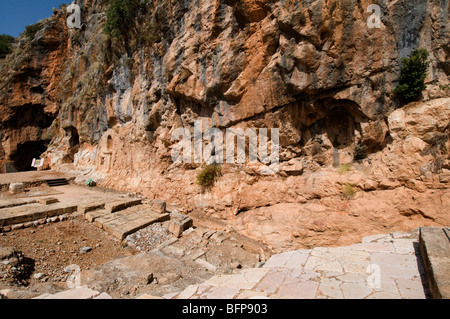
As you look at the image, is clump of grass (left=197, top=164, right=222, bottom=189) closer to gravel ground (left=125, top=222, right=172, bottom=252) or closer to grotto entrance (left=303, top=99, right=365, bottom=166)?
gravel ground (left=125, top=222, right=172, bottom=252)

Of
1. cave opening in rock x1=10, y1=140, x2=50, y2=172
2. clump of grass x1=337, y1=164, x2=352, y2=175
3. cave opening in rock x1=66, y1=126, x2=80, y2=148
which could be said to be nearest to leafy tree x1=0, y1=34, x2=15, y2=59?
cave opening in rock x1=10, y1=140, x2=50, y2=172

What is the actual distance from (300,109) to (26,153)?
1062 inches

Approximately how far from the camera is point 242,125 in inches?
317

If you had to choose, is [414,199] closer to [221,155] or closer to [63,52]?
[221,155]

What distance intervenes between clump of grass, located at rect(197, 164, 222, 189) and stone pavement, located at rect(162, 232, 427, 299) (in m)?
4.50

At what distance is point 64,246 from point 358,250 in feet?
22.9

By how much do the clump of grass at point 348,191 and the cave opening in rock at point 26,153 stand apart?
1026 inches

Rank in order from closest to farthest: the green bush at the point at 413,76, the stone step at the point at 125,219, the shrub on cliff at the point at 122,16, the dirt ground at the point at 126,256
Result: the dirt ground at the point at 126,256 < the green bush at the point at 413,76 < the stone step at the point at 125,219 < the shrub on cliff at the point at 122,16

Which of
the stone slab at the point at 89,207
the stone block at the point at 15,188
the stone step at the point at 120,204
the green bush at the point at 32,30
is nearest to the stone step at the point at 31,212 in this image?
the stone slab at the point at 89,207

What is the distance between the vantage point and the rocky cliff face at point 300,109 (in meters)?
5.28

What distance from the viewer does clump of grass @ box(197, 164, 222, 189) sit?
8.55 meters

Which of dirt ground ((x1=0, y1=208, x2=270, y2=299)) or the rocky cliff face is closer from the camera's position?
dirt ground ((x1=0, y1=208, x2=270, y2=299))

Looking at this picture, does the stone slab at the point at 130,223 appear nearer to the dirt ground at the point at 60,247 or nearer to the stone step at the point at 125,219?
the stone step at the point at 125,219

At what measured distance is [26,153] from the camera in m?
22.8
